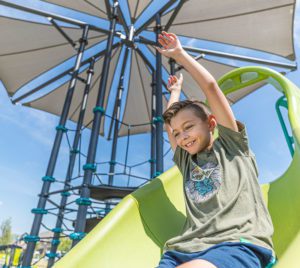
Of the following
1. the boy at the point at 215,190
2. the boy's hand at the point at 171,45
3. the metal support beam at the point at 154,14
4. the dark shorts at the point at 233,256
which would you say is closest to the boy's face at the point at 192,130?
the boy at the point at 215,190

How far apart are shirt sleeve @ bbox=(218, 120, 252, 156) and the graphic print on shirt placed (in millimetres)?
88

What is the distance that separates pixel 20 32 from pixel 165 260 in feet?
14.5

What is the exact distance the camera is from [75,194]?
117 inches

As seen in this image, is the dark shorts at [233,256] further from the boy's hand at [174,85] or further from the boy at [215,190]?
the boy's hand at [174,85]

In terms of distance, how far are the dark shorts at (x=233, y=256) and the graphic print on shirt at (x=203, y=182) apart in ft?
0.72

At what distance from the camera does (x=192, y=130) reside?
1.10 meters

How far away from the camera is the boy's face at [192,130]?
43.0 inches

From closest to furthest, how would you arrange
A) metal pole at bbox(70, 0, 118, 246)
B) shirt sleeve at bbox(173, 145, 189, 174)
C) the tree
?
shirt sleeve at bbox(173, 145, 189, 174), metal pole at bbox(70, 0, 118, 246), the tree

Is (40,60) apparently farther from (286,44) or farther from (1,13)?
(286,44)

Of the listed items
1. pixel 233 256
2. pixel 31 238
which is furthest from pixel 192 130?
pixel 31 238

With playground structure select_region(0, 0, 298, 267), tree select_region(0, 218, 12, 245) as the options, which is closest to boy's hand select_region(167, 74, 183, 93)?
playground structure select_region(0, 0, 298, 267)

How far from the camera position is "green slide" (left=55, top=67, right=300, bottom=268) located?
105 cm

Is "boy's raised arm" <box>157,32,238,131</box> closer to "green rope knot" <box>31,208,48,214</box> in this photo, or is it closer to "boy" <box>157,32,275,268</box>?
"boy" <box>157,32,275,268</box>

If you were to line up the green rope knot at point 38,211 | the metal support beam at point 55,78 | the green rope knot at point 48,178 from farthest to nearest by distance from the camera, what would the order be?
the metal support beam at point 55,78
the green rope knot at point 48,178
the green rope knot at point 38,211
